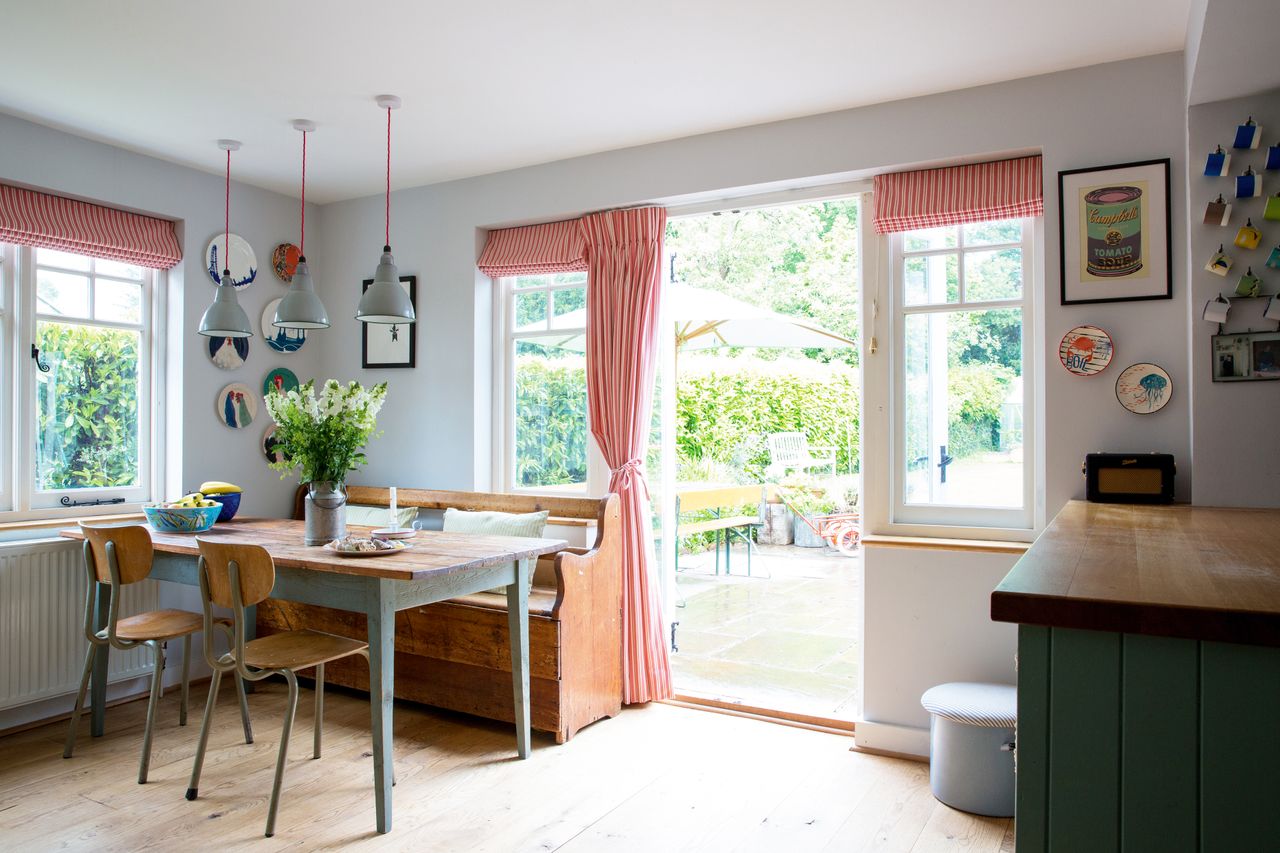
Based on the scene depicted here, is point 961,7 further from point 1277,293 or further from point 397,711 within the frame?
point 397,711

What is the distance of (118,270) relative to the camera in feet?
14.2


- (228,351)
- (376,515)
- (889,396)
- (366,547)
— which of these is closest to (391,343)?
(228,351)

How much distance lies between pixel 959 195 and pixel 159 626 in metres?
3.68

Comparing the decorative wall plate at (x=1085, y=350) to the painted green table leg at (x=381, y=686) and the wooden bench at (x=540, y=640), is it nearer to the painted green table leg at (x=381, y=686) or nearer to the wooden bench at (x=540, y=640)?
the wooden bench at (x=540, y=640)

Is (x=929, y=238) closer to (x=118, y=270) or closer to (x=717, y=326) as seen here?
(x=717, y=326)

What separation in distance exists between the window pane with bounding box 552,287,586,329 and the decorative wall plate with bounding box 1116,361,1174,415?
2.52 meters

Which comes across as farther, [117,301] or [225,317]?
[117,301]

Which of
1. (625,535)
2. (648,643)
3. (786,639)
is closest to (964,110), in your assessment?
(625,535)

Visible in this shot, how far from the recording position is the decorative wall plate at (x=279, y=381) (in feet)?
15.9

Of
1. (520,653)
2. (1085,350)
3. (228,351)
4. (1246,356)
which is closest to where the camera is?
(1246,356)

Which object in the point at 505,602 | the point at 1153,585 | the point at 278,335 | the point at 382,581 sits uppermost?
the point at 278,335

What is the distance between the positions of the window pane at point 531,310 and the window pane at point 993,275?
2189 mm

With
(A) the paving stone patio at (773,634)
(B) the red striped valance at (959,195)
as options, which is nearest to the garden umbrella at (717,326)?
(B) the red striped valance at (959,195)

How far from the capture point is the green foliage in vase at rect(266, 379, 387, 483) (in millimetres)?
3359
